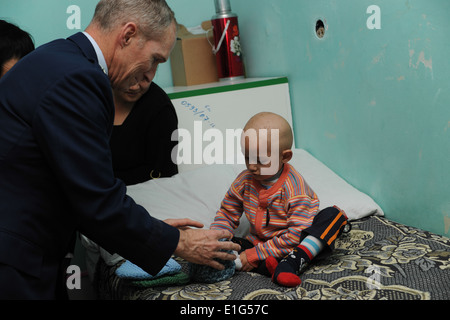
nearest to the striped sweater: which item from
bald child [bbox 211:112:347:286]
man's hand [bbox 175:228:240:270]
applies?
bald child [bbox 211:112:347:286]

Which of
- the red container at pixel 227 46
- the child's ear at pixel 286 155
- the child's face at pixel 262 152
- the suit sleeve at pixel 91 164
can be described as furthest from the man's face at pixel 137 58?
the red container at pixel 227 46

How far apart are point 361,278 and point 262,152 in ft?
1.40

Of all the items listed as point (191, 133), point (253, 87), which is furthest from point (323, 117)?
point (191, 133)

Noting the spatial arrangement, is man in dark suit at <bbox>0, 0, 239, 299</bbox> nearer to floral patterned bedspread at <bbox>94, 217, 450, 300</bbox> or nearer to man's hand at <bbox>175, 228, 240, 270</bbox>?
man's hand at <bbox>175, 228, 240, 270</bbox>

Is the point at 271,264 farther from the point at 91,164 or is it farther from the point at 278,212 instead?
the point at 91,164

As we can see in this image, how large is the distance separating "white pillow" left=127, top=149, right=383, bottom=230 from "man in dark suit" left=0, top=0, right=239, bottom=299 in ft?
1.85

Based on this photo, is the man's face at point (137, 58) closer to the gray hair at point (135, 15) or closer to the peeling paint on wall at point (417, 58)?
the gray hair at point (135, 15)

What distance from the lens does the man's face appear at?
1.16m

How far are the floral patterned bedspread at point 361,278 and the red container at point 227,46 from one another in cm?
113

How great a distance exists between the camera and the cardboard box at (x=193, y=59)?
236cm

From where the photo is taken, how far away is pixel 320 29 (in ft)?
6.15
